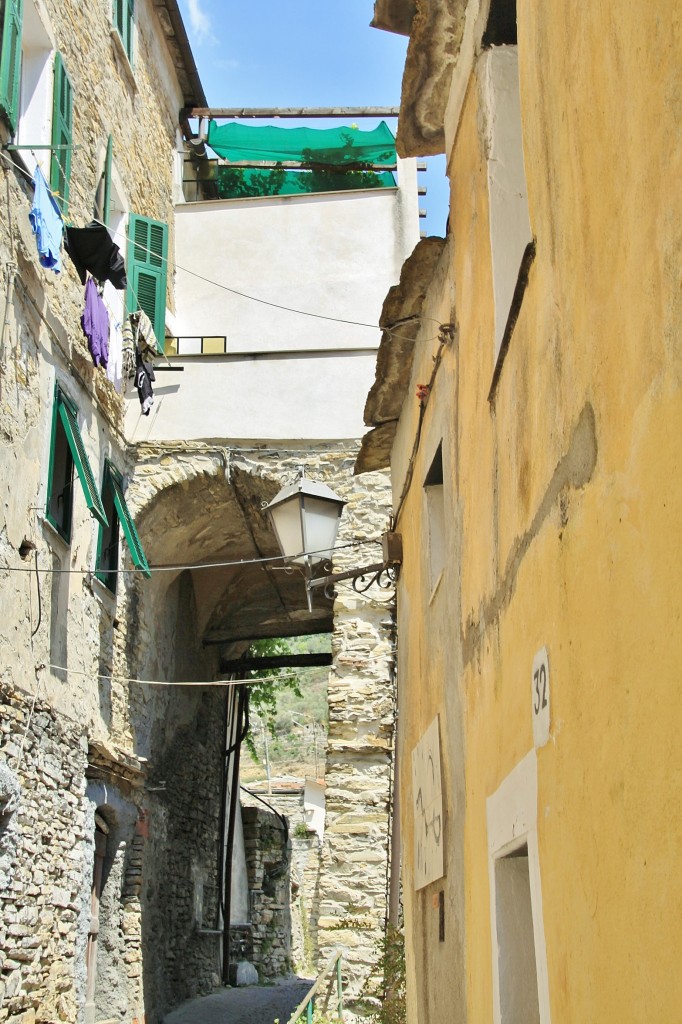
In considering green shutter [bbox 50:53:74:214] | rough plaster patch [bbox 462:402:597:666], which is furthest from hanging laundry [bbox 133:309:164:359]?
rough plaster patch [bbox 462:402:597:666]

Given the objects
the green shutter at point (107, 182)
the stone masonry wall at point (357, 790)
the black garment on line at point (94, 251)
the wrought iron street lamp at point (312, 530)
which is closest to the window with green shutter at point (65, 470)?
the black garment on line at point (94, 251)

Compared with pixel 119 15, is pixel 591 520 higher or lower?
lower

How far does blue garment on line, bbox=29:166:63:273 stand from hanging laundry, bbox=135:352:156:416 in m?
2.92

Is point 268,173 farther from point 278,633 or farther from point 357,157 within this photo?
point 278,633

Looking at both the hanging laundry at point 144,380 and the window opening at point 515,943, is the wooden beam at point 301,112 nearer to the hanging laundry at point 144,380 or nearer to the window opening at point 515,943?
the hanging laundry at point 144,380

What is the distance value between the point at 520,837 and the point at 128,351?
32.6ft

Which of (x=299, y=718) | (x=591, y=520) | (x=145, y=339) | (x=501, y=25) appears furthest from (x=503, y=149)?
(x=299, y=718)

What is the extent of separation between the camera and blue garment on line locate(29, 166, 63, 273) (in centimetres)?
888

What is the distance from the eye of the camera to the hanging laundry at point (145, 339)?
12203 mm

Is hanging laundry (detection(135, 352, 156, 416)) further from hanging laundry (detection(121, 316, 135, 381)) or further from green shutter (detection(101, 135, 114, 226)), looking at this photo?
green shutter (detection(101, 135, 114, 226))

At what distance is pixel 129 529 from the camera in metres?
11.5

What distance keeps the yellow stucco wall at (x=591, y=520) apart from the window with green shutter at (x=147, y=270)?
A: 896 centimetres

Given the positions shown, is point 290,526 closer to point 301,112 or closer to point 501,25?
point 501,25

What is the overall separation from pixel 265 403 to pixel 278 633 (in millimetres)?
5406
